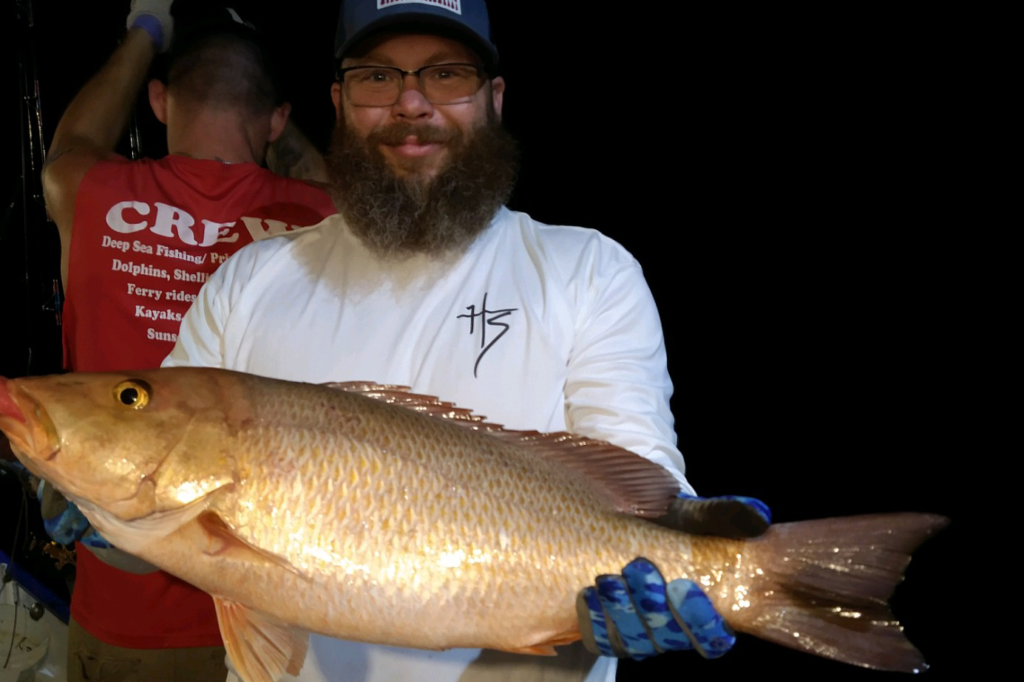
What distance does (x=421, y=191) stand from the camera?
1.69 meters

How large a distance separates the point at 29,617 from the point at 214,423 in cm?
302

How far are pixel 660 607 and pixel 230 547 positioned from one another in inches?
27.4

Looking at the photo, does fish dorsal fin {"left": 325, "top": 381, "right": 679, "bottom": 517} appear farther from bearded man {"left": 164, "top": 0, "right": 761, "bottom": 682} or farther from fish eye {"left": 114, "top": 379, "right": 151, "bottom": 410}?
fish eye {"left": 114, "top": 379, "right": 151, "bottom": 410}

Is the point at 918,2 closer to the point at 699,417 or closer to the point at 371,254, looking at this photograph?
the point at 699,417

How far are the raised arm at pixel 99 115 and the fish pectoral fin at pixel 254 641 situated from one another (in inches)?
66.0

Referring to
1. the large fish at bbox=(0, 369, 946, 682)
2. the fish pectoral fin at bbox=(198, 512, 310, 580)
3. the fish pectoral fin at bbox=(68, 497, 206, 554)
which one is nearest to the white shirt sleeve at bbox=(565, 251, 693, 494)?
the large fish at bbox=(0, 369, 946, 682)

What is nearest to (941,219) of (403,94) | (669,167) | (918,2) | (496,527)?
(918,2)

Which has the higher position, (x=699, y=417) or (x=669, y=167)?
(x=669, y=167)

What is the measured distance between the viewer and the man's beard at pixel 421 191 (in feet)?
5.28

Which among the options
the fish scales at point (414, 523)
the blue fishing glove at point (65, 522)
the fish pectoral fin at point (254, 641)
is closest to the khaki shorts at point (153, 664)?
the blue fishing glove at point (65, 522)

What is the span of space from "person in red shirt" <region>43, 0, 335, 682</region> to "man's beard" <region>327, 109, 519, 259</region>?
0.62m

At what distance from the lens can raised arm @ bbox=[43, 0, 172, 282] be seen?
2.20 meters

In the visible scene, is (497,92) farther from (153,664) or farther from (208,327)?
(153,664)

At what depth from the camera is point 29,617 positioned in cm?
313
